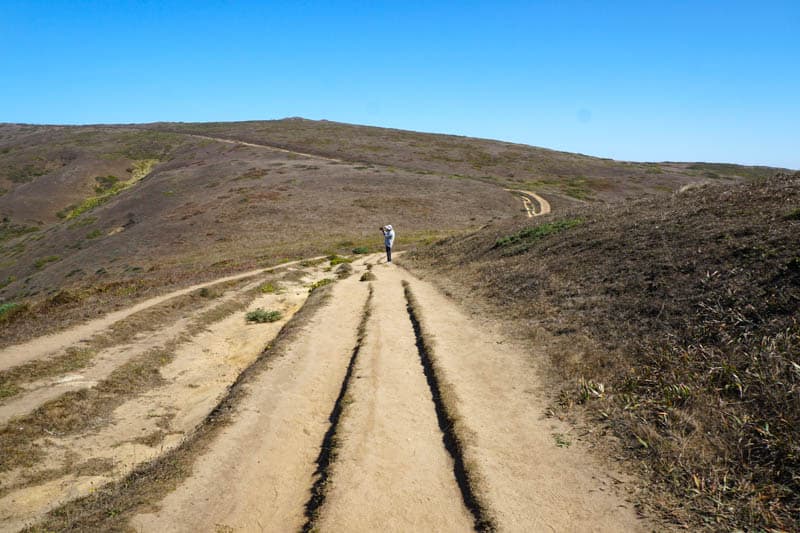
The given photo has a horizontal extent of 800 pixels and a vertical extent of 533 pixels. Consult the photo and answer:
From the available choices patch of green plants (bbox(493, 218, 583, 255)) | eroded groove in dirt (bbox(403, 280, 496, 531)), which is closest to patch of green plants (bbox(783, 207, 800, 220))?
→ patch of green plants (bbox(493, 218, 583, 255))

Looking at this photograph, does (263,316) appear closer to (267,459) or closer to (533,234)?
(267,459)

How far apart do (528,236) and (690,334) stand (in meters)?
14.5

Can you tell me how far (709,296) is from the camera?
10883 millimetres

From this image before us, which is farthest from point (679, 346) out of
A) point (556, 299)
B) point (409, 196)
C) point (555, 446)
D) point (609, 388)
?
point (409, 196)

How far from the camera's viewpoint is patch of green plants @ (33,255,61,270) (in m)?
47.5

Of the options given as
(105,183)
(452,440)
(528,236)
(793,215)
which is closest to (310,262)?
(528,236)

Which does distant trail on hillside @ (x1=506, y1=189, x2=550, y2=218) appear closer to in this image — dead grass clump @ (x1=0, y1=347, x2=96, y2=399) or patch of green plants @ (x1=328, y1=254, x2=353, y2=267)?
patch of green plants @ (x1=328, y1=254, x2=353, y2=267)

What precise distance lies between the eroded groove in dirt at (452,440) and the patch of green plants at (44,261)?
Answer: 4943cm

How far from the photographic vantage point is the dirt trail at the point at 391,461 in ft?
19.7

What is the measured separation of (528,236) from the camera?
78.9 ft

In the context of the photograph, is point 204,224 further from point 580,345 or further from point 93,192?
point 93,192

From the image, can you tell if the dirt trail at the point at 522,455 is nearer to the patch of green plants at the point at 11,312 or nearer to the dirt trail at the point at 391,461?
the dirt trail at the point at 391,461

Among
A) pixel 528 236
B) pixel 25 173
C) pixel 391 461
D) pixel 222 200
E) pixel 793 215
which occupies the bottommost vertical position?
pixel 391 461

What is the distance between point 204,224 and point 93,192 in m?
52.5
